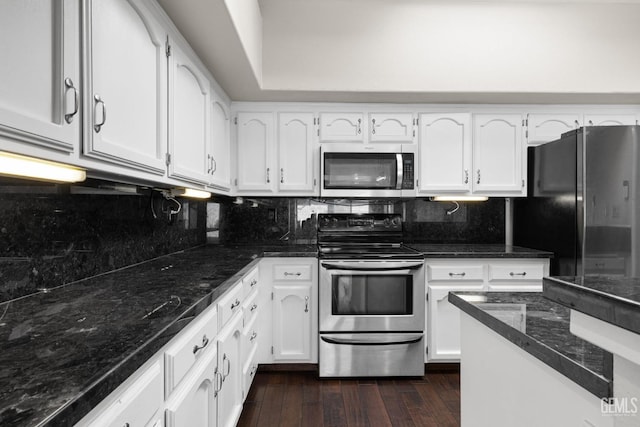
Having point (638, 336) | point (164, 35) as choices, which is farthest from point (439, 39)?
point (638, 336)

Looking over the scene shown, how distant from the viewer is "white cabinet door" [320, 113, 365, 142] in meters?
2.92

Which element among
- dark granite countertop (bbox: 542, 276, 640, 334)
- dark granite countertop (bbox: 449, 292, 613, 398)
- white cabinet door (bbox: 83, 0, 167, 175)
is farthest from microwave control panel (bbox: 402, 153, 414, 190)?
dark granite countertop (bbox: 542, 276, 640, 334)

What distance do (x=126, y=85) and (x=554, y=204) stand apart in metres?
2.81

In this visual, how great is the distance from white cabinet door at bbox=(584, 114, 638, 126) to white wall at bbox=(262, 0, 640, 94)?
0.25 metres

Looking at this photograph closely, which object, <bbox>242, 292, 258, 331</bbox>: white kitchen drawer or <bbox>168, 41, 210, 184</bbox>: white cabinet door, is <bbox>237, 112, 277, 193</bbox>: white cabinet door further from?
<bbox>242, 292, 258, 331</bbox>: white kitchen drawer

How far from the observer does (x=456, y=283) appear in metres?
2.68

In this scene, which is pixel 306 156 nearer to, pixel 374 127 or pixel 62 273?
pixel 374 127

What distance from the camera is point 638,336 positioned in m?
0.42

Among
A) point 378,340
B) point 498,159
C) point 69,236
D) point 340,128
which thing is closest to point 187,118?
point 69,236

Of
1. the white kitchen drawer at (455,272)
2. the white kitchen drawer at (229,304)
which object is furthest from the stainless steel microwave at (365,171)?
the white kitchen drawer at (229,304)

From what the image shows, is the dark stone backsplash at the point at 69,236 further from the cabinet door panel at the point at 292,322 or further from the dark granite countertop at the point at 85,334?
the cabinet door panel at the point at 292,322

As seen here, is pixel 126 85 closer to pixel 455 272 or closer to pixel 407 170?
pixel 407 170

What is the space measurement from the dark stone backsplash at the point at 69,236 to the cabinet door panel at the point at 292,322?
92cm

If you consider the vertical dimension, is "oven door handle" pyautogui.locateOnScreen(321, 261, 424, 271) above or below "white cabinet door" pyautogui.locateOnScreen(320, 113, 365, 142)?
below
